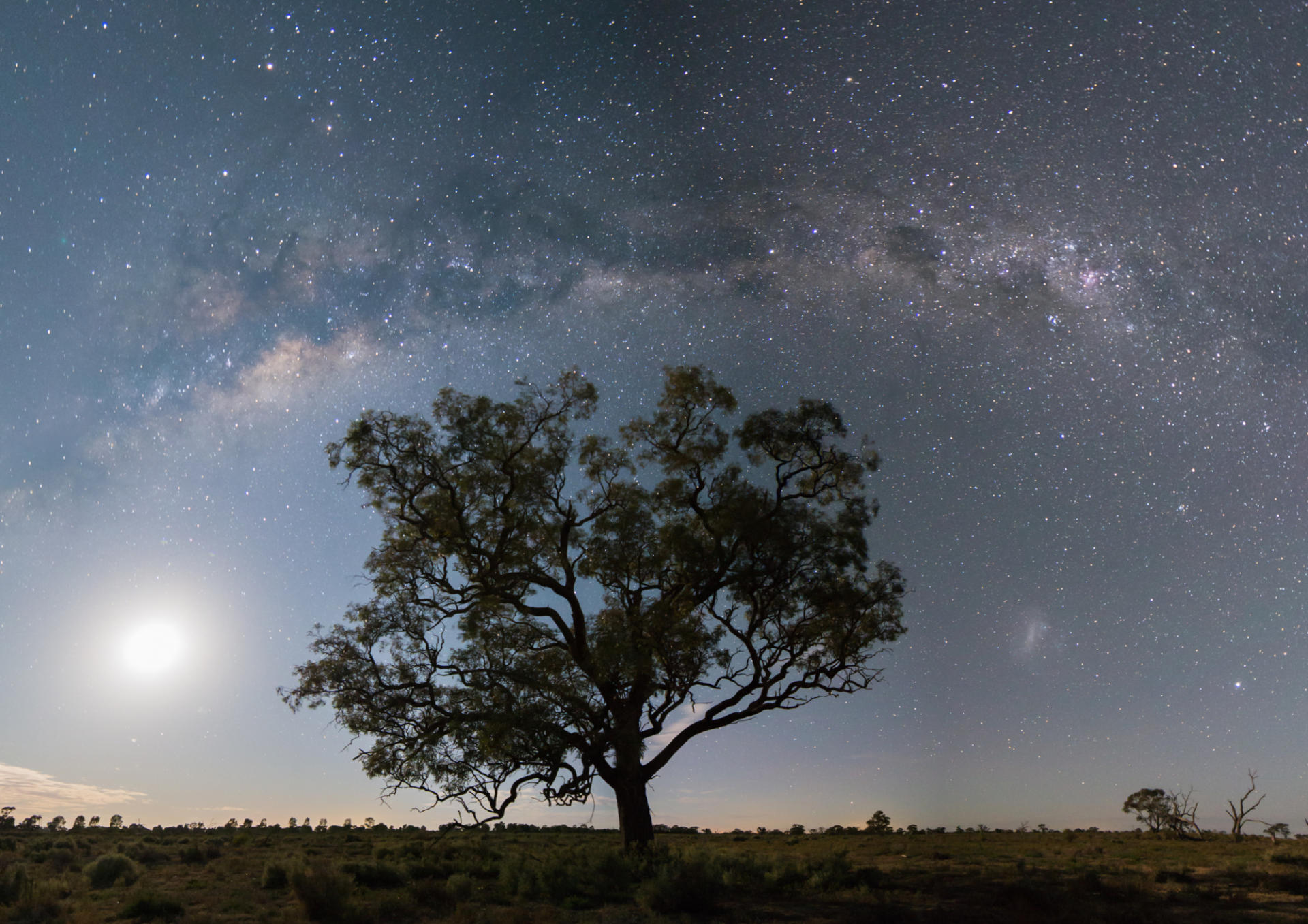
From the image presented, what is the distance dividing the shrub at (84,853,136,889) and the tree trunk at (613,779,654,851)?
15.7m

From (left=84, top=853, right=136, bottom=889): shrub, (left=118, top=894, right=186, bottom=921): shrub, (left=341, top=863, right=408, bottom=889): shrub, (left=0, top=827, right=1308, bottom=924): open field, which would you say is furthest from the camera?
(left=84, top=853, right=136, bottom=889): shrub

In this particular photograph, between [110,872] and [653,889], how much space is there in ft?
63.2

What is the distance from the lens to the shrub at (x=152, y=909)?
17.1 m

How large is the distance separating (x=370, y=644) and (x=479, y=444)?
6423mm

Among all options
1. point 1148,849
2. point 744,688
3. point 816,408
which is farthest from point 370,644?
point 1148,849

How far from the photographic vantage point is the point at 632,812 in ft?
72.6

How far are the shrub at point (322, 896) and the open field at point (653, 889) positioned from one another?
0.03 m

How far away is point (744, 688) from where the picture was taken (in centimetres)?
2319

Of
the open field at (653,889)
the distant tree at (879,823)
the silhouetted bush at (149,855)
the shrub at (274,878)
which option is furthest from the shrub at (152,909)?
the distant tree at (879,823)

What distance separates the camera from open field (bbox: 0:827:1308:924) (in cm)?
1656

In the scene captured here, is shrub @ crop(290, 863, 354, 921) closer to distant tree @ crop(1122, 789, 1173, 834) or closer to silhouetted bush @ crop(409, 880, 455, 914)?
silhouetted bush @ crop(409, 880, 455, 914)

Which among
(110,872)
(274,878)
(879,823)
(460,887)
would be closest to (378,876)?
(274,878)

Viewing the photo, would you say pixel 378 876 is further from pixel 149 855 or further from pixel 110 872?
pixel 149 855

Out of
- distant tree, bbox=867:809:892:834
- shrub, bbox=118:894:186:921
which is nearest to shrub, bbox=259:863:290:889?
shrub, bbox=118:894:186:921
